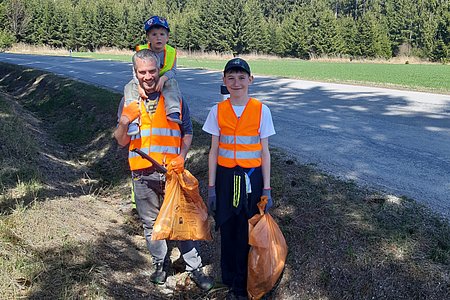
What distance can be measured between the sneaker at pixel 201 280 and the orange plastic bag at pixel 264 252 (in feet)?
1.79

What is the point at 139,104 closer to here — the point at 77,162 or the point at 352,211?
the point at 352,211

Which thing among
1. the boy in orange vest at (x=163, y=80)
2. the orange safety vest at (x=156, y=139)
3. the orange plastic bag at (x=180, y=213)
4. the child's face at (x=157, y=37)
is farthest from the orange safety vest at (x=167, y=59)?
the orange plastic bag at (x=180, y=213)

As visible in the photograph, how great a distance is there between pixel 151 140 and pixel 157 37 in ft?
3.20

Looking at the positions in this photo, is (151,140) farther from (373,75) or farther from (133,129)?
(373,75)

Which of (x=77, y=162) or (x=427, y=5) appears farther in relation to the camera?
(x=427, y=5)

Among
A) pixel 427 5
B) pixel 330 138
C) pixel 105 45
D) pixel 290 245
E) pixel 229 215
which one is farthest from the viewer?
pixel 105 45

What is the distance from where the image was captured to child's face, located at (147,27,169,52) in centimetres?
397

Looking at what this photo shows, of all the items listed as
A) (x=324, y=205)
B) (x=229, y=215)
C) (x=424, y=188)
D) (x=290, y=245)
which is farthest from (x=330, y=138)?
(x=229, y=215)

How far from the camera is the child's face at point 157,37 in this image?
3973 mm

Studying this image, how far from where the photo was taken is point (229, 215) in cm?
364

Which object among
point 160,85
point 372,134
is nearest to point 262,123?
point 160,85

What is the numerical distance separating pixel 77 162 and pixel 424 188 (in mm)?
6012

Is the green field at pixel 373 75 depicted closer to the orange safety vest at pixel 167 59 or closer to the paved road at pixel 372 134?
the paved road at pixel 372 134

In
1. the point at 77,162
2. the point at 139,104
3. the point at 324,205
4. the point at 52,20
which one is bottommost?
the point at 77,162
